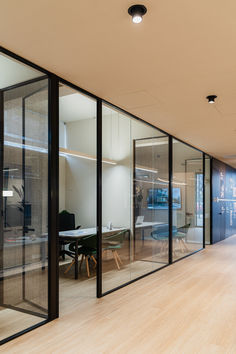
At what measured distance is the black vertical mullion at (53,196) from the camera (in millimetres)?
3383

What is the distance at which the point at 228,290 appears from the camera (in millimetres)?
4637

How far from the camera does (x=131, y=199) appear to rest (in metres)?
5.02

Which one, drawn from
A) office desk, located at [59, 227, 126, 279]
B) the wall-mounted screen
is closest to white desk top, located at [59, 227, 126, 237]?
office desk, located at [59, 227, 126, 279]

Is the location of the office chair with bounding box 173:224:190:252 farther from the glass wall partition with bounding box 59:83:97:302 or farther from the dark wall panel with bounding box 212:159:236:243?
the glass wall partition with bounding box 59:83:97:302

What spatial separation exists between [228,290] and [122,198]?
2092 millimetres

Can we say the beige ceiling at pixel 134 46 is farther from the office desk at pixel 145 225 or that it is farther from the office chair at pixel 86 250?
the office chair at pixel 86 250

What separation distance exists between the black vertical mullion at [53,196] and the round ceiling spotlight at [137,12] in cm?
146

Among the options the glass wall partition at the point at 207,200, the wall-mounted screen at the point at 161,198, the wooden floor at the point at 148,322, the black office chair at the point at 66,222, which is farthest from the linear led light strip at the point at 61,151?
the glass wall partition at the point at 207,200

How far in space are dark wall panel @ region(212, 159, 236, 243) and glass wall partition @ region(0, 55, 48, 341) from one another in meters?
7.32

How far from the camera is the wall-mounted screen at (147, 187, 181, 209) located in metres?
5.69

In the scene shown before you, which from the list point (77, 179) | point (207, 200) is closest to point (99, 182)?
point (77, 179)

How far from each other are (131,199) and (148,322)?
204 cm

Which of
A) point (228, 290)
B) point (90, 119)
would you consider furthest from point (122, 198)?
point (228, 290)

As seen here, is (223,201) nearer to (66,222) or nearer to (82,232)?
(82,232)
